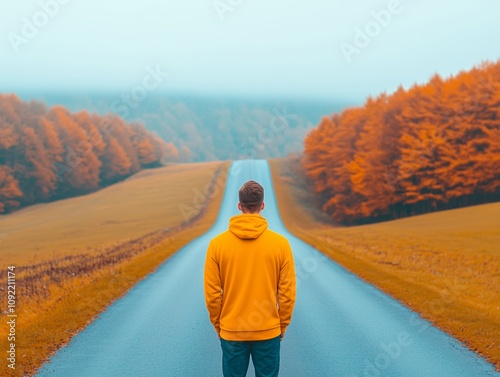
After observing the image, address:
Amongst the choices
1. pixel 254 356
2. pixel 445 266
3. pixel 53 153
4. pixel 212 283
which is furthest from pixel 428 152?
pixel 53 153

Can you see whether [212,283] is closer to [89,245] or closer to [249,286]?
[249,286]

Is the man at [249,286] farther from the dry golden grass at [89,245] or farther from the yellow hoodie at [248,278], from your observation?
the dry golden grass at [89,245]

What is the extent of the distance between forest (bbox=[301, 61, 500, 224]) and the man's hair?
40323mm

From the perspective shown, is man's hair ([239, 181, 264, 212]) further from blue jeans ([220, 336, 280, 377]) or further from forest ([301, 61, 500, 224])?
forest ([301, 61, 500, 224])

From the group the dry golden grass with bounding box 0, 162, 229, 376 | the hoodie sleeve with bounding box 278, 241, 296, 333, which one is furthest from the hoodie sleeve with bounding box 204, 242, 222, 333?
the dry golden grass with bounding box 0, 162, 229, 376

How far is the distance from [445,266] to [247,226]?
15.6 meters

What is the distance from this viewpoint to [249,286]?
454 centimetres

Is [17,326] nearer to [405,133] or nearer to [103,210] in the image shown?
[405,133]

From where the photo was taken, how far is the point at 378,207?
48.5m

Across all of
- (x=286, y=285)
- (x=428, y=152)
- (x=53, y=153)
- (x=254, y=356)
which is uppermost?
(x=53, y=153)

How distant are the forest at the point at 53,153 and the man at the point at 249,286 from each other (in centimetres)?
6673

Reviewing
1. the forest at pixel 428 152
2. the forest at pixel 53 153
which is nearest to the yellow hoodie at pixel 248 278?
the forest at pixel 428 152

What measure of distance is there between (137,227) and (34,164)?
33408 millimetres

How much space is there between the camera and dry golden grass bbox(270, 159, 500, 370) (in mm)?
9164
